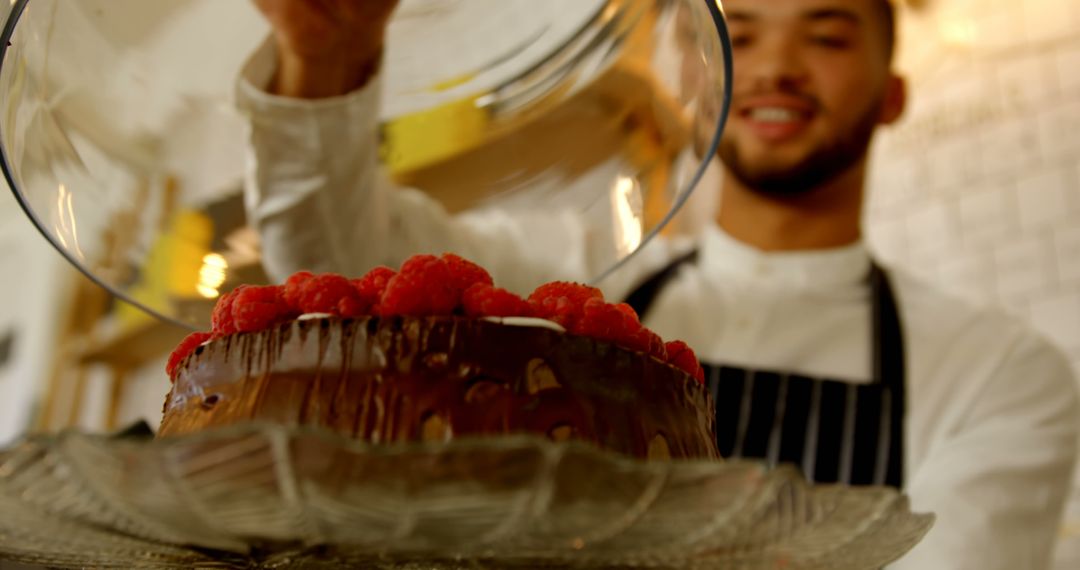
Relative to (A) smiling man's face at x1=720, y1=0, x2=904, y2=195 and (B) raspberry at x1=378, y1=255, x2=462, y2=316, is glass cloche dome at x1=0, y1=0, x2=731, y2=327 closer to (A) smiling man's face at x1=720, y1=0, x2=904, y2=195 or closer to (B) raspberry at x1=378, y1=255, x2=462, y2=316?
(B) raspberry at x1=378, y1=255, x2=462, y2=316

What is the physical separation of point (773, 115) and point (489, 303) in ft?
2.35

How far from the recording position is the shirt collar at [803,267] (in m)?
1.10

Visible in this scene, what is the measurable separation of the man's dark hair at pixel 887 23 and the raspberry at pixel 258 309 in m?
0.87

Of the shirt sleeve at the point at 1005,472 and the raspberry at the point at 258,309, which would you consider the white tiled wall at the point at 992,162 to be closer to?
the shirt sleeve at the point at 1005,472

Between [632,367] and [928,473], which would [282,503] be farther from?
[928,473]

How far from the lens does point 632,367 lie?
0.39 meters

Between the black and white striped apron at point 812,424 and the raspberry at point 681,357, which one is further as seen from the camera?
the black and white striped apron at point 812,424

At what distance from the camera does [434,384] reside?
362 mm

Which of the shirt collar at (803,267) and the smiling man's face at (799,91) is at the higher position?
the smiling man's face at (799,91)

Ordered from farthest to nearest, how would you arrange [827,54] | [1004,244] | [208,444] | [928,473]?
[1004,244] → [827,54] → [928,473] → [208,444]

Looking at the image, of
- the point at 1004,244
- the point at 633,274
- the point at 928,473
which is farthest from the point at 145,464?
the point at 1004,244

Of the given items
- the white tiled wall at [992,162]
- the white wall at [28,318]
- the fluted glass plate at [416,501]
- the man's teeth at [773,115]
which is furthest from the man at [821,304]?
the white wall at [28,318]

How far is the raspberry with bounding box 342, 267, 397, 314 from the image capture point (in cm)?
39

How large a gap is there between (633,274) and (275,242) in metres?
0.60
